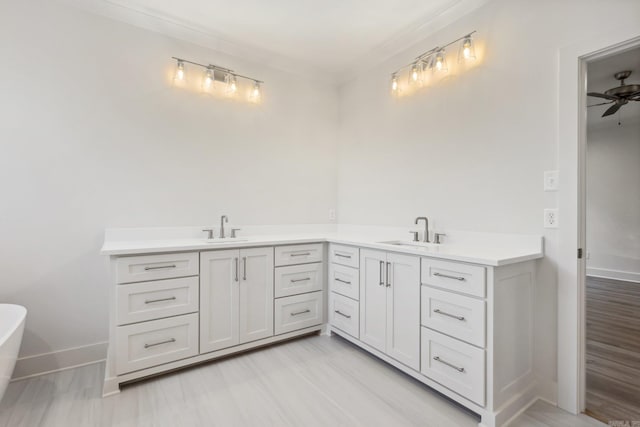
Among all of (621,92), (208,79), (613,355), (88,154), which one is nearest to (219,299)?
(88,154)

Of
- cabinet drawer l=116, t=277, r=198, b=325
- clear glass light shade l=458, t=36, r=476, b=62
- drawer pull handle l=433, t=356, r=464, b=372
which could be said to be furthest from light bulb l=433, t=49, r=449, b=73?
cabinet drawer l=116, t=277, r=198, b=325

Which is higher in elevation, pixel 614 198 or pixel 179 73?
pixel 179 73

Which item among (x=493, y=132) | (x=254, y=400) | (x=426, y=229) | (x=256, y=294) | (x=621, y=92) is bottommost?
(x=254, y=400)

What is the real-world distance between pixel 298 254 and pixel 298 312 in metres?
0.51

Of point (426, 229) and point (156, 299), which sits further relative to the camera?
point (426, 229)

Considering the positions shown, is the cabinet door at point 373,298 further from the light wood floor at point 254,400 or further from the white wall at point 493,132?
the white wall at point 493,132

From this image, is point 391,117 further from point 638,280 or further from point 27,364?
point 638,280

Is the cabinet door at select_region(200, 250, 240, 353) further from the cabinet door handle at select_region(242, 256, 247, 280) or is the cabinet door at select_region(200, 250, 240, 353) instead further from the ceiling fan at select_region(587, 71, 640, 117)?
the ceiling fan at select_region(587, 71, 640, 117)

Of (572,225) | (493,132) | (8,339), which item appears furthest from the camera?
(493,132)

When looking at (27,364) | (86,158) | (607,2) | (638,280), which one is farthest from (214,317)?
(638,280)

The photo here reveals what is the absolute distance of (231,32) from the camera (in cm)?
269

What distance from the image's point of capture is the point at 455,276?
179cm

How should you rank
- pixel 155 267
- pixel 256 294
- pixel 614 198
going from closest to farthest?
pixel 155 267 < pixel 256 294 < pixel 614 198

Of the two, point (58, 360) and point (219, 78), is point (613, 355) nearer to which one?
point (219, 78)
